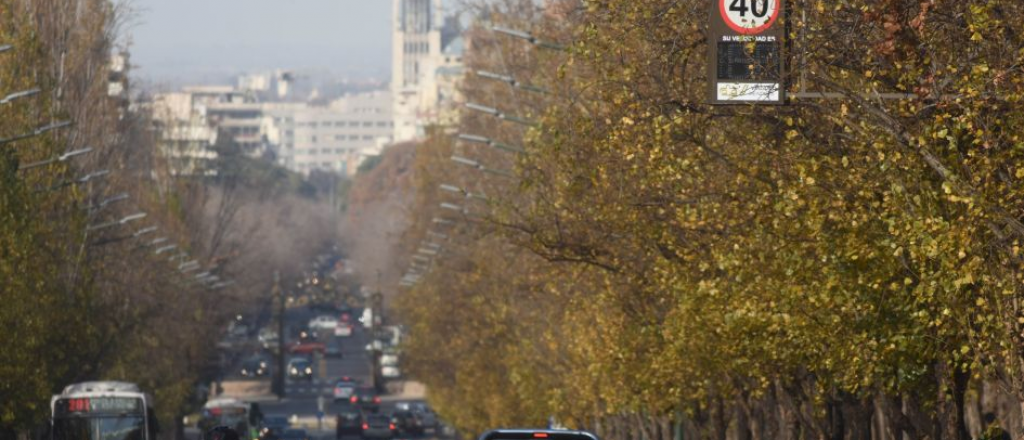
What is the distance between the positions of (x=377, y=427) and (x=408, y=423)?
40.8 ft

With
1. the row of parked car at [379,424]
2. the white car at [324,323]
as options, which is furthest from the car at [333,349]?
the row of parked car at [379,424]

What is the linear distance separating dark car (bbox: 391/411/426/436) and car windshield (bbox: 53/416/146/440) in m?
55.0

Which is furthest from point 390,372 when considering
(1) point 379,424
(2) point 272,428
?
(2) point 272,428

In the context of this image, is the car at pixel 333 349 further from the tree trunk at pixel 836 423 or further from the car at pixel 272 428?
the tree trunk at pixel 836 423

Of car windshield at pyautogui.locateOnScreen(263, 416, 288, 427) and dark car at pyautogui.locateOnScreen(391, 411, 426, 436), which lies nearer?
car windshield at pyautogui.locateOnScreen(263, 416, 288, 427)

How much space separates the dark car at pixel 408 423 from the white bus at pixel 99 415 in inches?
2149

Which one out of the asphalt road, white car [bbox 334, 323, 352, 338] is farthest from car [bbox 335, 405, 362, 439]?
white car [bbox 334, 323, 352, 338]

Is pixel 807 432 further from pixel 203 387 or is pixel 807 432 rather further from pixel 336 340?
pixel 336 340

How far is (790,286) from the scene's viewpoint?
23562 millimetres

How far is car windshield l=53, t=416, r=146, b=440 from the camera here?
45094mm

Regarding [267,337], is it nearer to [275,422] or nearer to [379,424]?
[379,424]

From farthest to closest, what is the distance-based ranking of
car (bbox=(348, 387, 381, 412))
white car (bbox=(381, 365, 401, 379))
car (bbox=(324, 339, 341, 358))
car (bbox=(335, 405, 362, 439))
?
1. car (bbox=(324, 339, 341, 358))
2. white car (bbox=(381, 365, 401, 379))
3. car (bbox=(348, 387, 381, 412))
4. car (bbox=(335, 405, 362, 439))

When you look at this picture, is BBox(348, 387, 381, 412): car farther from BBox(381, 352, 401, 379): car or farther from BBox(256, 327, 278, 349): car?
BBox(256, 327, 278, 349): car

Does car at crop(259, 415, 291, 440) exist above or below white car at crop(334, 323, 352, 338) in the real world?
below
